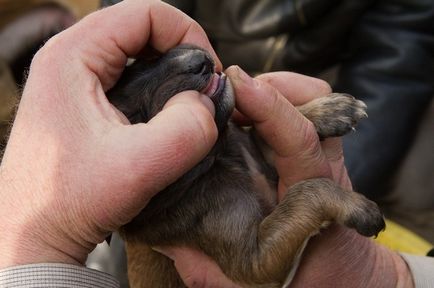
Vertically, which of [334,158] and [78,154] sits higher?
[78,154]

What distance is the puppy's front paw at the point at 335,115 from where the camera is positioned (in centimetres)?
213

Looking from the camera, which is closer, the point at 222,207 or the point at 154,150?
the point at 154,150

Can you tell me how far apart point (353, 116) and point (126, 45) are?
2.97 feet

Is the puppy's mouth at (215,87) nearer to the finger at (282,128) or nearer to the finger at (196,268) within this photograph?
the finger at (282,128)

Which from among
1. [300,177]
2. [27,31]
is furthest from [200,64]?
[27,31]

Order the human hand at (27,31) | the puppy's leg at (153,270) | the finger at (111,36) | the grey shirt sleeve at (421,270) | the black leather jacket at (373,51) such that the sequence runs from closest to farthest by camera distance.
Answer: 1. the finger at (111,36)
2. the puppy's leg at (153,270)
3. the grey shirt sleeve at (421,270)
4. the black leather jacket at (373,51)
5. the human hand at (27,31)

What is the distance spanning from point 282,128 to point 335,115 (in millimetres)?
342

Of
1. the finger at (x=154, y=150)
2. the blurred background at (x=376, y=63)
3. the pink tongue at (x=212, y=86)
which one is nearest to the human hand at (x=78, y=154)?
the finger at (x=154, y=150)

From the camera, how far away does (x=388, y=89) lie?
367 centimetres

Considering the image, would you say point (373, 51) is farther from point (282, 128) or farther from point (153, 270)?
point (153, 270)

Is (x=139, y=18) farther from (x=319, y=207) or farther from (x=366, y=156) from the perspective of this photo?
(x=366, y=156)

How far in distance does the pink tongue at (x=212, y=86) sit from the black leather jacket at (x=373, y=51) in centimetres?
193

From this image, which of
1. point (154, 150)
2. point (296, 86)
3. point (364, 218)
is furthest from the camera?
point (296, 86)

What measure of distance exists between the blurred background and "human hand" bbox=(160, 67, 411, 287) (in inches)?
59.7
